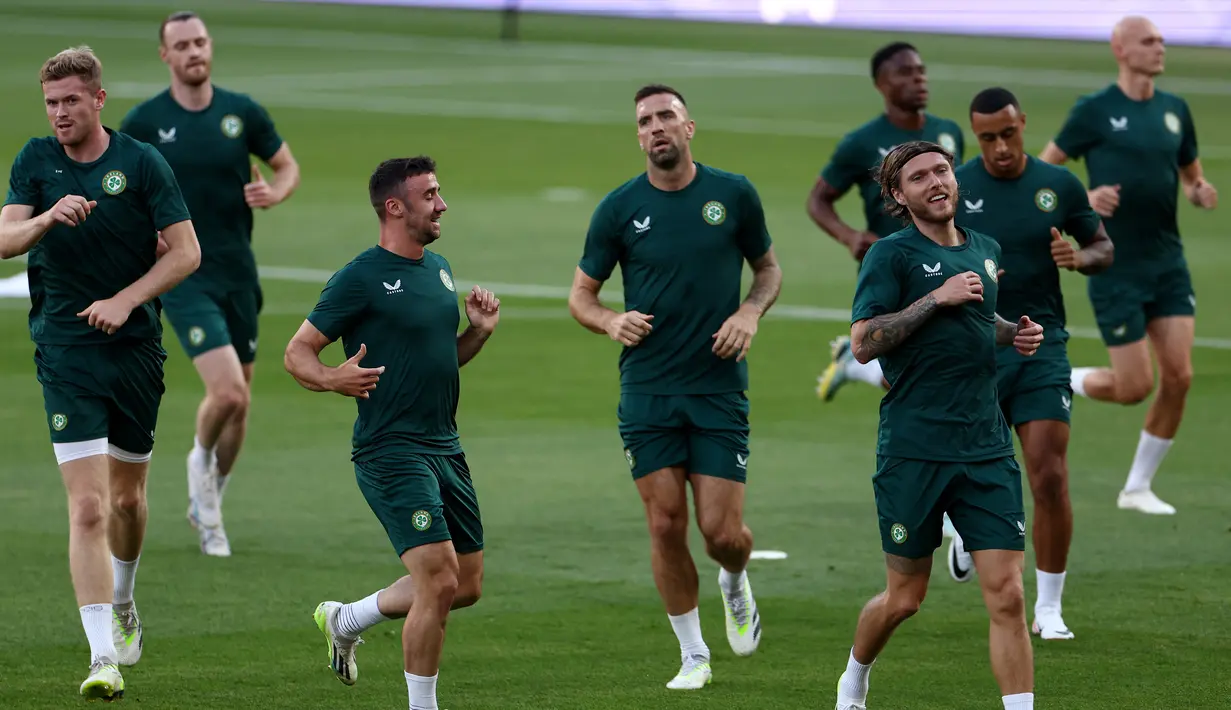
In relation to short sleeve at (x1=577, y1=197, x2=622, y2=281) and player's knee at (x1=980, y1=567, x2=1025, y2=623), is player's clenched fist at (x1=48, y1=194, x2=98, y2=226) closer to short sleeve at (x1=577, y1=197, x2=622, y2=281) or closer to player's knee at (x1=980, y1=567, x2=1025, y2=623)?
short sleeve at (x1=577, y1=197, x2=622, y2=281)

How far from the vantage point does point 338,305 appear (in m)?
8.50

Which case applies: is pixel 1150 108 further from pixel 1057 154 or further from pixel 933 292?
pixel 933 292

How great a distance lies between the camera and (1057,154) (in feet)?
41.2

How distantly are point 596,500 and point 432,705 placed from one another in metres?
4.93

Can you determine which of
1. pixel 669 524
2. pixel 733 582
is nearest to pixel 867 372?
pixel 733 582

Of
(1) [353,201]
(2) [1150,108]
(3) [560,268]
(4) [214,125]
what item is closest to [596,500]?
(4) [214,125]

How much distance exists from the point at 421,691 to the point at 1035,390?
3486mm

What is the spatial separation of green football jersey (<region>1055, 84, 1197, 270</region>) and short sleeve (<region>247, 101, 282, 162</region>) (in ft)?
15.4

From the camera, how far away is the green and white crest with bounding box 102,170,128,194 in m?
9.30

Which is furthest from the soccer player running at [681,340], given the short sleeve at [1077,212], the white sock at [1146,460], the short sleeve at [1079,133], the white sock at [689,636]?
the white sock at [1146,460]

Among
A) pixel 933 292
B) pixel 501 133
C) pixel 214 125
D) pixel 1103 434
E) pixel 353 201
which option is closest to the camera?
pixel 933 292

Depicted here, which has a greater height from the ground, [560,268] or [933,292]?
[933,292]

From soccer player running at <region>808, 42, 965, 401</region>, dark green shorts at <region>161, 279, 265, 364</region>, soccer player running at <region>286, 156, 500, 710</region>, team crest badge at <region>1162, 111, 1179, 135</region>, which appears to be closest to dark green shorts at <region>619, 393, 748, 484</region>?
soccer player running at <region>286, 156, 500, 710</region>

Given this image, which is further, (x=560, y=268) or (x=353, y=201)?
(x=353, y=201)
